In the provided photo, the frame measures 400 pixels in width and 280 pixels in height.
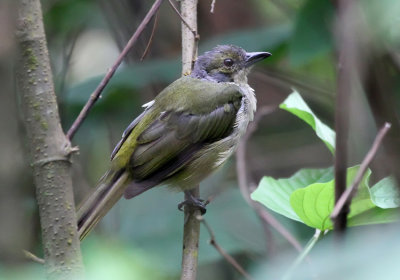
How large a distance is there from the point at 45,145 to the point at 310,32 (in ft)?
8.93

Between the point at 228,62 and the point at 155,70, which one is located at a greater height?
the point at 155,70

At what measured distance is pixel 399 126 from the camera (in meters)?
1.52

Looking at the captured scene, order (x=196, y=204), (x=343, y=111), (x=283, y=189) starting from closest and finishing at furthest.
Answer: (x=343, y=111) → (x=283, y=189) → (x=196, y=204)

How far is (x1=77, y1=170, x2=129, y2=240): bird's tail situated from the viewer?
118 inches

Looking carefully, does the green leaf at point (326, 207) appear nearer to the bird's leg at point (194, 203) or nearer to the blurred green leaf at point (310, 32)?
the bird's leg at point (194, 203)

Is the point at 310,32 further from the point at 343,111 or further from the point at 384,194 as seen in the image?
the point at 343,111

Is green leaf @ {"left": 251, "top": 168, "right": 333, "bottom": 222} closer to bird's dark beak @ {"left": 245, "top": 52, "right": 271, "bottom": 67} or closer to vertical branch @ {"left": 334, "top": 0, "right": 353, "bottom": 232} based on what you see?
vertical branch @ {"left": 334, "top": 0, "right": 353, "bottom": 232}

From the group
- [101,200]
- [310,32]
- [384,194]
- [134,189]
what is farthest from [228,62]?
[384,194]

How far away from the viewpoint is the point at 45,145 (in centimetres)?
204

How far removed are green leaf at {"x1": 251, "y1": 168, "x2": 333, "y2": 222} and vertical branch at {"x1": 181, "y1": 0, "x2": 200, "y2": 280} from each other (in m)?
0.48

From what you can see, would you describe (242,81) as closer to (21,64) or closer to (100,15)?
(100,15)

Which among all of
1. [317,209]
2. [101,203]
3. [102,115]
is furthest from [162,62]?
[317,209]

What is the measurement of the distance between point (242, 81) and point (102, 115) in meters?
1.29

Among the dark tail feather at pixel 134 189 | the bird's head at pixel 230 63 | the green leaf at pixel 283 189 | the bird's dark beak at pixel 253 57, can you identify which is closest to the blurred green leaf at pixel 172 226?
the dark tail feather at pixel 134 189
